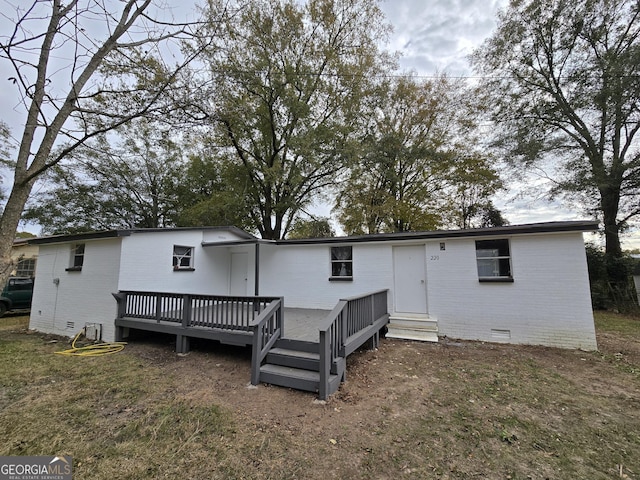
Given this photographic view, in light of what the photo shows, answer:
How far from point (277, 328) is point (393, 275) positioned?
419cm

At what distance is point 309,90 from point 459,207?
10.6m

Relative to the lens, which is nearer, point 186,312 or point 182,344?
point 186,312

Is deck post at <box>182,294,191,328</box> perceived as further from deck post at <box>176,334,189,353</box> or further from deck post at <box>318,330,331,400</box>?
deck post at <box>318,330,331,400</box>

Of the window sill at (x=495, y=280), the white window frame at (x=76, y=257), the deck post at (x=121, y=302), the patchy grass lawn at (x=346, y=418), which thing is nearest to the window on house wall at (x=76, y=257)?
the white window frame at (x=76, y=257)

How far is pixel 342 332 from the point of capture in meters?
4.39

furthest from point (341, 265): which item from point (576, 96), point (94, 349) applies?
point (576, 96)

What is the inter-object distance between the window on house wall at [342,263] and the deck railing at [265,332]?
387cm

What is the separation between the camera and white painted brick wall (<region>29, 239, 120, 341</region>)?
7.11 meters

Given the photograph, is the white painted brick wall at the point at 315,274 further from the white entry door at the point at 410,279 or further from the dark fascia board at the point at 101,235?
the dark fascia board at the point at 101,235

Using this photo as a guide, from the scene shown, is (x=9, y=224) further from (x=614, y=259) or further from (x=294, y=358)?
(x=614, y=259)

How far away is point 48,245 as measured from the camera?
8.70 metres

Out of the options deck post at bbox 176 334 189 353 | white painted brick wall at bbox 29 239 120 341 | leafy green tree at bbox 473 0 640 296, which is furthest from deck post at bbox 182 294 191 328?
leafy green tree at bbox 473 0 640 296

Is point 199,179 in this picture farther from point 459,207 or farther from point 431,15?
point 459,207

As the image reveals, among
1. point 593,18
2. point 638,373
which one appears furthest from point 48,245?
point 593,18
